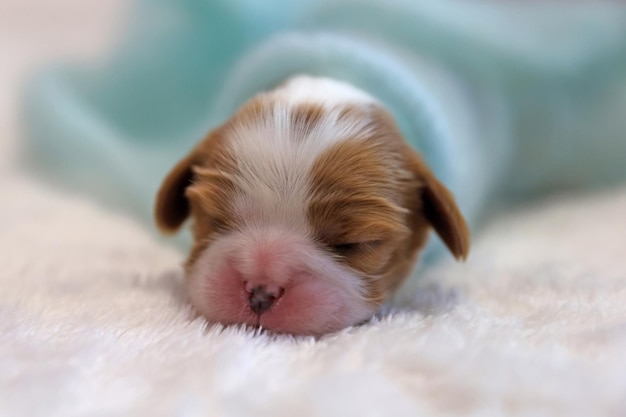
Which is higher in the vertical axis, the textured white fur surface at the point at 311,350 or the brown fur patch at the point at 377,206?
the brown fur patch at the point at 377,206

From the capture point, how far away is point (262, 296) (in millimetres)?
1044

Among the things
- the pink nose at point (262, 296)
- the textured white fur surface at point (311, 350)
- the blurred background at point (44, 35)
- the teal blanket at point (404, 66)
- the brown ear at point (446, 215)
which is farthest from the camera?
the blurred background at point (44, 35)

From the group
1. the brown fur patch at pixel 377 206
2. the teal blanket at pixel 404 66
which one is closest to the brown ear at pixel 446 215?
the brown fur patch at pixel 377 206

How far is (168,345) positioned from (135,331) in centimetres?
8

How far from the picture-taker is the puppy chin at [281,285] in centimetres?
105

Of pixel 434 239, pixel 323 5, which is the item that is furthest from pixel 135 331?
pixel 323 5

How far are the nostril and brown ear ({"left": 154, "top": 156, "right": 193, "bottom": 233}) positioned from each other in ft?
1.25

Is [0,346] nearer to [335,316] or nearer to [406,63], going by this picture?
[335,316]

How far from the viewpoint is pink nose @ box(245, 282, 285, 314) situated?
1.04 meters

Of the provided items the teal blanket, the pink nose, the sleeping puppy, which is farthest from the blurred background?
the pink nose

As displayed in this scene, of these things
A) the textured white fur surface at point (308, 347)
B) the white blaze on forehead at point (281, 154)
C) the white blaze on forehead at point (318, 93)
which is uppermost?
the white blaze on forehead at point (318, 93)

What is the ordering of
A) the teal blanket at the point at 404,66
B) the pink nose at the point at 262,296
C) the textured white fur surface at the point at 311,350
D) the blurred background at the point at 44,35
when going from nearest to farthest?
the textured white fur surface at the point at 311,350, the pink nose at the point at 262,296, the teal blanket at the point at 404,66, the blurred background at the point at 44,35

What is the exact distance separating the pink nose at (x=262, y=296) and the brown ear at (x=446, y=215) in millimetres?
393

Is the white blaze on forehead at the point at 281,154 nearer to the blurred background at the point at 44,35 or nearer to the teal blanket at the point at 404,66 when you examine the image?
the teal blanket at the point at 404,66
